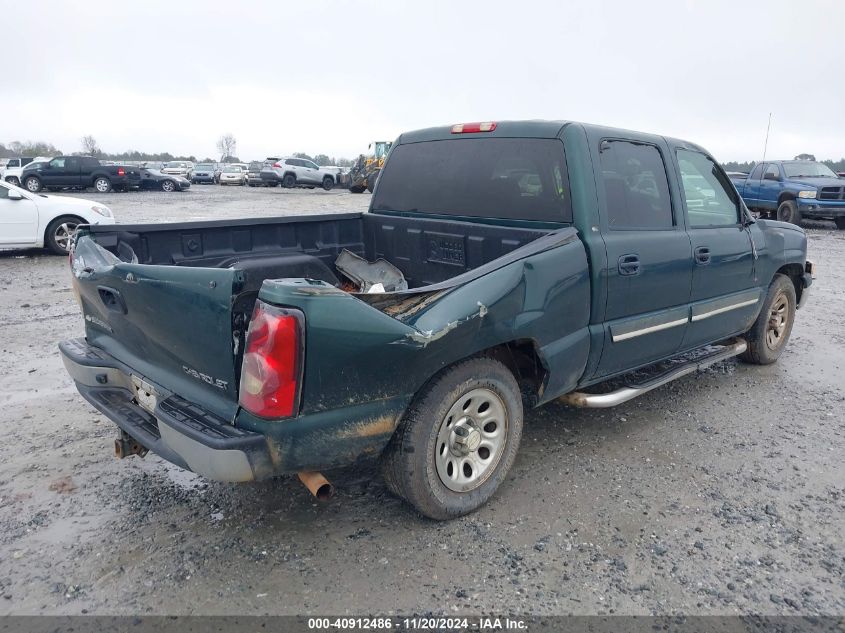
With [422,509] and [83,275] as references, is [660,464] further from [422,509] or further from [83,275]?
[83,275]

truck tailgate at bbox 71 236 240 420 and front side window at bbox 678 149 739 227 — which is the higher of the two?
front side window at bbox 678 149 739 227

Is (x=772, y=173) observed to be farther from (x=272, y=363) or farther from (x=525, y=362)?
(x=272, y=363)

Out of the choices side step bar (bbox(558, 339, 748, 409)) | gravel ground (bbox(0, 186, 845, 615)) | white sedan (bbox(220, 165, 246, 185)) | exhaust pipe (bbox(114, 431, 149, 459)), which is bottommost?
gravel ground (bbox(0, 186, 845, 615))

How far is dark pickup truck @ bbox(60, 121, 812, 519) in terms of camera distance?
258cm

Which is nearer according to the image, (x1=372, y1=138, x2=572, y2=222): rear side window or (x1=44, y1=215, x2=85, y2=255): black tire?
(x1=372, y1=138, x2=572, y2=222): rear side window

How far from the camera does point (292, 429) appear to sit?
8.40ft

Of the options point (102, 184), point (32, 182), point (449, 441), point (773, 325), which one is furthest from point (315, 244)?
point (102, 184)

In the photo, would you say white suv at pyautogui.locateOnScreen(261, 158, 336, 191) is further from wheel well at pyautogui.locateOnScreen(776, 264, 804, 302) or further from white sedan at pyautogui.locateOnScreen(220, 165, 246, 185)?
wheel well at pyautogui.locateOnScreen(776, 264, 804, 302)

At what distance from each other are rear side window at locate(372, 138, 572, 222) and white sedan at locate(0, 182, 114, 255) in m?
7.98

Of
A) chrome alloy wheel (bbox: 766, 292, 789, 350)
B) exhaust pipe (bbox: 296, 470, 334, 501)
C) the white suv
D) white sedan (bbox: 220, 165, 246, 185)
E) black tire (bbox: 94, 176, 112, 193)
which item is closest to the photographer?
exhaust pipe (bbox: 296, 470, 334, 501)

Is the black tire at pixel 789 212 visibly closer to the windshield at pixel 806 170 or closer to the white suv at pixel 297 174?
the windshield at pixel 806 170

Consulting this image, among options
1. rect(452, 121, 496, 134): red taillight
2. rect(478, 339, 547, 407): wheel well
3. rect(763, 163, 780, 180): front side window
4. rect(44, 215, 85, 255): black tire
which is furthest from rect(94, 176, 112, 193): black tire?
rect(478, 339, 547, 407): wheel well

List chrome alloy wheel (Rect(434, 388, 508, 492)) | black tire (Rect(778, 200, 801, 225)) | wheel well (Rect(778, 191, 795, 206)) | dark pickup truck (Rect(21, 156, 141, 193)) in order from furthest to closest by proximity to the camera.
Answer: dark pickup truck (Rect(21, 156, 141, 193)), wheel well (Rect(778, 191, 795, 206)), black tire (Rect(778, 200, 801, 225)), chrome alloy wheel (Rect(434, 388, 508, 492))

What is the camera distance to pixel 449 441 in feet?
10.2
